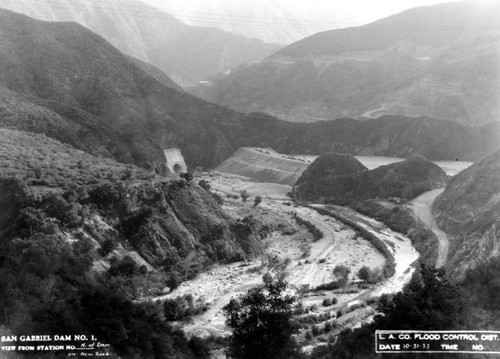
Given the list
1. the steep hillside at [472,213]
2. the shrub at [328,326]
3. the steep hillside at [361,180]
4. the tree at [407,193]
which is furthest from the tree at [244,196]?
the shrub at [328,326]

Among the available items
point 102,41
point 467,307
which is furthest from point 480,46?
point 467,307

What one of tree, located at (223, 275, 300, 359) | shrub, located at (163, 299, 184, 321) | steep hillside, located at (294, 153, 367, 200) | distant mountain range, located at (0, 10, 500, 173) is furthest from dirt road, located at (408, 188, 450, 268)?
distant mountain range, located at (0, 10, 500, 173)

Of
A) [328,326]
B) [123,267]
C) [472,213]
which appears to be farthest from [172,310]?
[472,213]

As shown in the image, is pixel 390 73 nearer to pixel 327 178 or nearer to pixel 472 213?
pixel 327 178

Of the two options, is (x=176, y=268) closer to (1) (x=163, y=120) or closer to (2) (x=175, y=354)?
(2) (x=175, y=354)

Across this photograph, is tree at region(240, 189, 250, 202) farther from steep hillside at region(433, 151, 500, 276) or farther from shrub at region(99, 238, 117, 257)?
shrub at region(99, 238, 117, 257)

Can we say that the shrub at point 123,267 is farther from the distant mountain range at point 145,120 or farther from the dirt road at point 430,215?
the distant mountain range at point 145,120

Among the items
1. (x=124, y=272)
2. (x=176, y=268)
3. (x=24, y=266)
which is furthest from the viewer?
(x=176, y=268)
